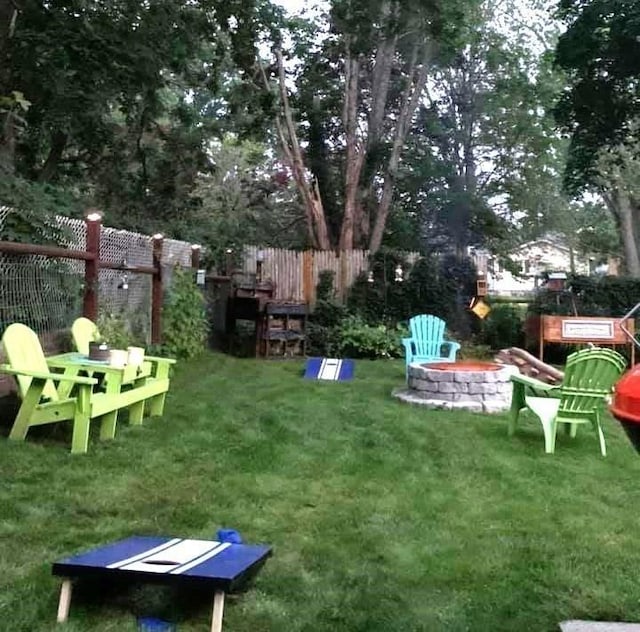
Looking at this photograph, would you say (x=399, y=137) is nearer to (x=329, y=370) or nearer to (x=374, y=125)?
(x=374, y=125)

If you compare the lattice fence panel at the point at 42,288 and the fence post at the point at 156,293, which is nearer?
the lattice fence panel at the point at 42,288

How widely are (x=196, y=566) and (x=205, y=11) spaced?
847 centimetres

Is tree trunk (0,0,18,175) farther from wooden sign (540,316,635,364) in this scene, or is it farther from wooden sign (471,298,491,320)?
wooden sign (540,316,635,364)

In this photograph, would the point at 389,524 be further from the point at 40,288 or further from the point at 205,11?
the point at 205,11

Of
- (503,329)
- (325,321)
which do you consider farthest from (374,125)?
(503,329)

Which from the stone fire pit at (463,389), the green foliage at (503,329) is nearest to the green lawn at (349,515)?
the stone fire pit at (463,389)

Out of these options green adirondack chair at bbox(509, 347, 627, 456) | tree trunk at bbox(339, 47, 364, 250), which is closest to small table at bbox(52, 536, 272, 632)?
green adirondack chair at bbox(509, 347, 627, 456)

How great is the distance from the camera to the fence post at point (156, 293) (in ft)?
26.0

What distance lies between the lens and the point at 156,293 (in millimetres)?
7945

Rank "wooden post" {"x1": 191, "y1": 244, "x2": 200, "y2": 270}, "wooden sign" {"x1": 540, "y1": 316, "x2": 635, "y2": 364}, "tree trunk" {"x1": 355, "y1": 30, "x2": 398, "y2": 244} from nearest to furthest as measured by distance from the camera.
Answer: "wooden sign" {"x1": 540, "y1": 316, "x2": 635, "y2": 364} < "wooden post" {"x1": 191, "y1": 244, "x2": 200, "y2": 270} < "tree trunk" {"x1": 355, "y1": 30, "x2": 398, "y2": 244}

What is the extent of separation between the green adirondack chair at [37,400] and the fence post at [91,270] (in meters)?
1.53

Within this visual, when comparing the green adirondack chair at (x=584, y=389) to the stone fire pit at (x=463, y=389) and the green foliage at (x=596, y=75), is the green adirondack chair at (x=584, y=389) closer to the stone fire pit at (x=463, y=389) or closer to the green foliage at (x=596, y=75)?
the stone fire pit at (x=463, y=389)

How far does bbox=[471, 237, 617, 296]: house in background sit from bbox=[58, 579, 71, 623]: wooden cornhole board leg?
10054mm

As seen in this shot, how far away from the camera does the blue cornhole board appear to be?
25.3 ft
